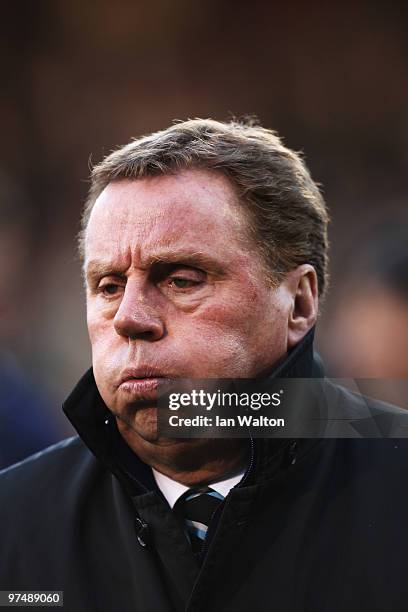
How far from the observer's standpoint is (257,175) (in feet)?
4.77

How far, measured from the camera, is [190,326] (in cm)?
130

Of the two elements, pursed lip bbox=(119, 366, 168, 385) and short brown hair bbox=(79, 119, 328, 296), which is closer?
pursed lip bbox=(119, 366, 168, 385)

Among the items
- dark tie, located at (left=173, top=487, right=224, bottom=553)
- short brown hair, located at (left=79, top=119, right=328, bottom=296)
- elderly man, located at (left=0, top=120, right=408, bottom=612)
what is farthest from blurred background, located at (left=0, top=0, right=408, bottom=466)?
dark tie, located at (left=173, top=487, right=224, bottom=553)

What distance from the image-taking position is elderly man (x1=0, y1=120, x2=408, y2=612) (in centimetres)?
124

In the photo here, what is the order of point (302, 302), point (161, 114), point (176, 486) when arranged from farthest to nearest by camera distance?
1. point (161, 114)
2. point (302, 302)
3. point (176, 486)

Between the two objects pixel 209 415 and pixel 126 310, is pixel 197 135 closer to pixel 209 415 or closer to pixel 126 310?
pixel 126 310

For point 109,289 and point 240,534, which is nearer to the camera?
point 240,534

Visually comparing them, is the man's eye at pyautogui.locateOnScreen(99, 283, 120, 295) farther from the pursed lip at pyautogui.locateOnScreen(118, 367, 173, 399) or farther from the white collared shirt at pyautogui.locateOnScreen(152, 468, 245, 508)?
the white collared shirt at pyautogui.locateOnScreen(152, 468, 245, 508)

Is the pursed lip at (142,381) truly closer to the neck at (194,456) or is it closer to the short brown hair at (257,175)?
the neck at (194,456)

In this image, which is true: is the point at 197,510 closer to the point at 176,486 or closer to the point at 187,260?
the point at 176,486

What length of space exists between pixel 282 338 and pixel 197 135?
1.59 feet

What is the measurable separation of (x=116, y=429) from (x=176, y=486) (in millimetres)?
181

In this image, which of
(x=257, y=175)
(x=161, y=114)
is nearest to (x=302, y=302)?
(x=257, y=175)

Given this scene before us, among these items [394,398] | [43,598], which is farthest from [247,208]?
[394,398]
